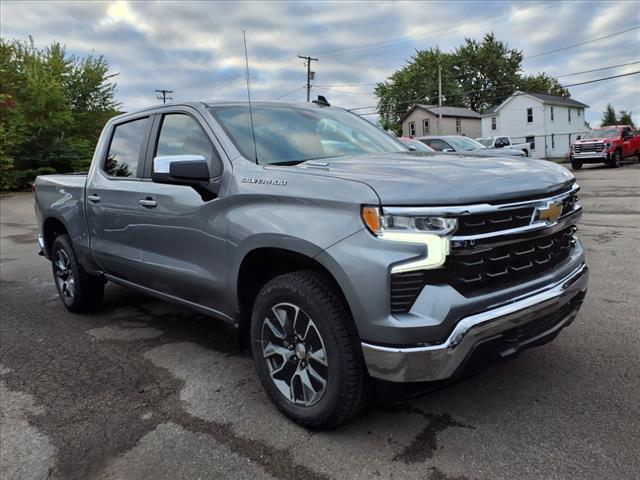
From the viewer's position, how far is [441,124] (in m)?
51.6

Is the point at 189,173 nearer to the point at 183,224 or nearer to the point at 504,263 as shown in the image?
the point at 183,224

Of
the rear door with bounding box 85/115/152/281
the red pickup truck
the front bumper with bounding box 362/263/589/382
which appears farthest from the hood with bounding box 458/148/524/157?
the red pickup truck

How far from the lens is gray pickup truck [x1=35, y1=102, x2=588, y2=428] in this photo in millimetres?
2393

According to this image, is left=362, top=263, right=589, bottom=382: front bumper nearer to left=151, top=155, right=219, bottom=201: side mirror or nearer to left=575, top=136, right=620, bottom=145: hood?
left=151, top=155, right=219, bottom=201: side mirror

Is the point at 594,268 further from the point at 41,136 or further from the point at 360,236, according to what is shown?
the point at 41,136

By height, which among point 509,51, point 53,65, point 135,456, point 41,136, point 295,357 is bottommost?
point 135,456

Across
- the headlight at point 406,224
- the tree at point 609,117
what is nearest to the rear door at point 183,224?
the headlight at point 406,224

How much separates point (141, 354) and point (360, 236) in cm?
253

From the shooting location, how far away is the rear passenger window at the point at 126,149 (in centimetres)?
437

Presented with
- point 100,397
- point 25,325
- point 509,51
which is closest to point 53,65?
point 25,325

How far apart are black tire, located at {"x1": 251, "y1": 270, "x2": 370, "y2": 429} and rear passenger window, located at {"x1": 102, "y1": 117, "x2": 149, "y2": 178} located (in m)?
1.97

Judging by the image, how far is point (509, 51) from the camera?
68125mm

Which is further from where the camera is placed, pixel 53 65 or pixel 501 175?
pixel 53 65

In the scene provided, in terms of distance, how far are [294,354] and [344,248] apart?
2.43 feet
